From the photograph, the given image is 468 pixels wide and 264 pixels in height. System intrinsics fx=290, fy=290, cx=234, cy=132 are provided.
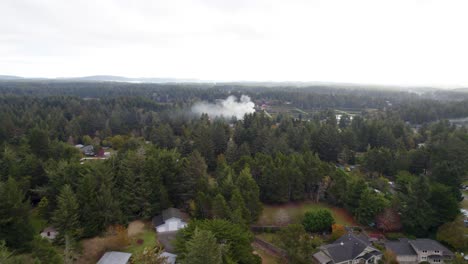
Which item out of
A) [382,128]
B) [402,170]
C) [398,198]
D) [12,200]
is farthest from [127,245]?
[382,128]

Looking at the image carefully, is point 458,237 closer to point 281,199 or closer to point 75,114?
point 281,199

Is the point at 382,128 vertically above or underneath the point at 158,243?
above

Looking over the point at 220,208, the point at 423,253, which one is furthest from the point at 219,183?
the point at 423,253

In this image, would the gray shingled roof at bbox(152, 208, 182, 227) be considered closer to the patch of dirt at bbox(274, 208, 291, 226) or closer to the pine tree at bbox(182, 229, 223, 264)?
the patch of dirt at bbox(274, 208, 291, 226)

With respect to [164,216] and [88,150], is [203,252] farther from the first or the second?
[88,150]

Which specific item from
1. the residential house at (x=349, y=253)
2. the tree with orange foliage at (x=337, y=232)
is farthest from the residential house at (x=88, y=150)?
the residential house at (x=349, y=253)

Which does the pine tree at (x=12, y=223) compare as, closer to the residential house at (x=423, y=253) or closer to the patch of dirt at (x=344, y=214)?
the patch of dirt at (x=344, y=214)
